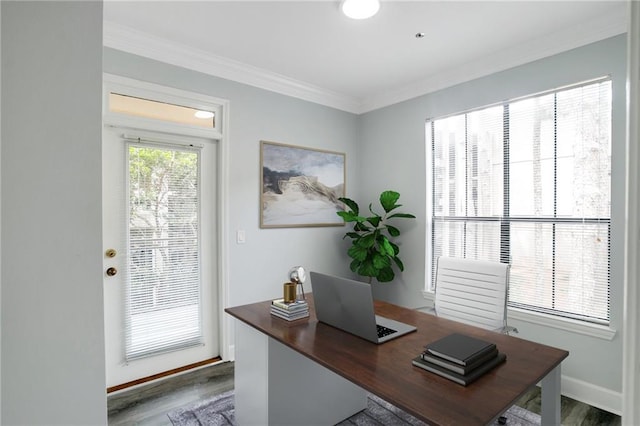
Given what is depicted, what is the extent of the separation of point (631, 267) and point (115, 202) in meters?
2.91

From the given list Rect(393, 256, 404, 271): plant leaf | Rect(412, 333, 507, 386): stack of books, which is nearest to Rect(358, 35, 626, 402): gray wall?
Rect(393, 256, 404, 271): plant leaf

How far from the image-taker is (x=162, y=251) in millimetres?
2789

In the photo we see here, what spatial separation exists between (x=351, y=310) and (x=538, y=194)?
6.75 feet

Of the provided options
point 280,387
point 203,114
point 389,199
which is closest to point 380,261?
point 389,199

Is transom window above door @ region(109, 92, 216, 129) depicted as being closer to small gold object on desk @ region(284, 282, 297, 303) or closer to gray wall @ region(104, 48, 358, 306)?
gray wall @ region(104, 48, 358, 306)

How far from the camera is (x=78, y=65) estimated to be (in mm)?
790

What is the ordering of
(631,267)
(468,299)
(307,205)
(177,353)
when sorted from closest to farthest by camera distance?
(631,267), (468,299), (177,353), (307,205)

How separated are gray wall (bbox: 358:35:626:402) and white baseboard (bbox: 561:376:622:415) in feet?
0.13

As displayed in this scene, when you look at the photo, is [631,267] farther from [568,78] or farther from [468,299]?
[568,78]

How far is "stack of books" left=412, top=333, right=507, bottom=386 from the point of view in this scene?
3.93 feet

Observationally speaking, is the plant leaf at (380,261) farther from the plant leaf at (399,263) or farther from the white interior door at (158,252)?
the white interior door at (158,252)

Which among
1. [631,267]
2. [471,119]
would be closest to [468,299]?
[471,119]

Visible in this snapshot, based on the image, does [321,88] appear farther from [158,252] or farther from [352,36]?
[158,252]

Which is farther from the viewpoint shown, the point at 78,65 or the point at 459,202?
the point at 459,202
